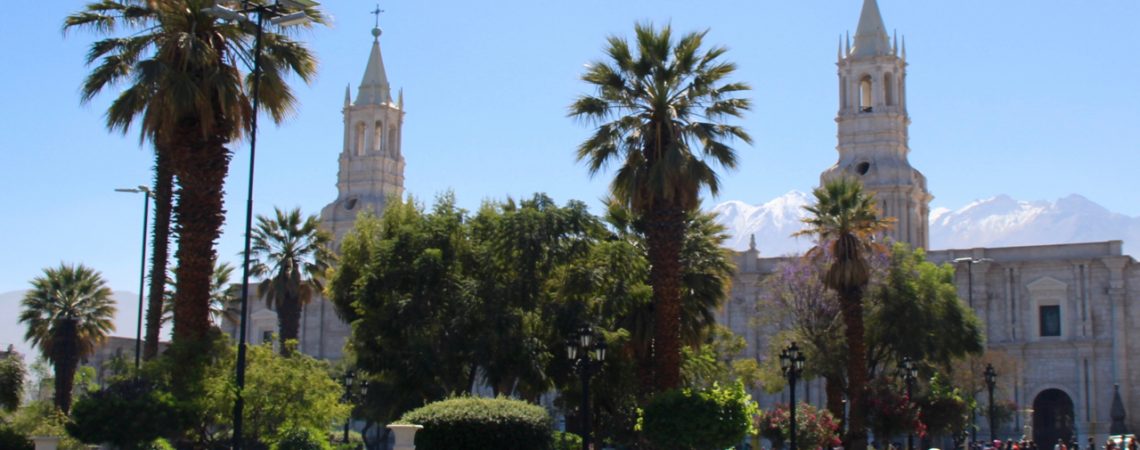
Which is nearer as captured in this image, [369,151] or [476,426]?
[476,426]

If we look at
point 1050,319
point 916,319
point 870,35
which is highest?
point 870,35

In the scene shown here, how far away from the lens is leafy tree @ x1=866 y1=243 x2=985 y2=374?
1665 inches

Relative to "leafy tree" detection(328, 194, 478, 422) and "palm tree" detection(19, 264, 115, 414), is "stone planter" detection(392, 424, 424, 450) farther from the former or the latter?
"palm tree" detection(19, 264, 115, 414)

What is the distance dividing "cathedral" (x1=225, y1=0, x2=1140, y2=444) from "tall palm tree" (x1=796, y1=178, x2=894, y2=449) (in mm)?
17767

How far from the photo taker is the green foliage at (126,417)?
2325 centimetres

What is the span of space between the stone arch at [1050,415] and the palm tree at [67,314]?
3654 centimetres

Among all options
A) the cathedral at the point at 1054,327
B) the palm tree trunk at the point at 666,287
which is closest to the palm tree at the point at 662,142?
the palm tree trunk at the point at 666,287

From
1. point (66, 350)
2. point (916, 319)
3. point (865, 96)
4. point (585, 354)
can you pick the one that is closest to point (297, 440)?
point (585, 354)

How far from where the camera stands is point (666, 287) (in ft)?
91.7

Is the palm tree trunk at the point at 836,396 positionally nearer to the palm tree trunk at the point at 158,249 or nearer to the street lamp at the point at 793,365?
the street lamp at the point at 793,365

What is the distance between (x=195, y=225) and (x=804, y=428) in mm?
18305

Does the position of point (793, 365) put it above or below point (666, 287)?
below

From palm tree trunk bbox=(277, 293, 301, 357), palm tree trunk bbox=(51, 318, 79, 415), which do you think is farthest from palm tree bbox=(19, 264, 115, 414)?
palm tree trunk bbox=(277, 293, 301, 357)

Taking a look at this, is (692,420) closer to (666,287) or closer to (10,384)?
(666,287)
